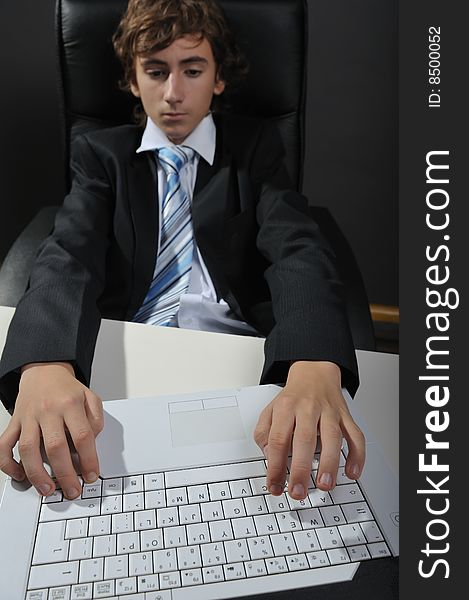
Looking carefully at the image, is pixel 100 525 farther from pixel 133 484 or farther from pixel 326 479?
pixel 326 479

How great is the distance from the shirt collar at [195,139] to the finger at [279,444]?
2.17 ft

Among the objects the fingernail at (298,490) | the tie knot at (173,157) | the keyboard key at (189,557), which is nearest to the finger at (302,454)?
the fingernail at (298,490)

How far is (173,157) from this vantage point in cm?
122

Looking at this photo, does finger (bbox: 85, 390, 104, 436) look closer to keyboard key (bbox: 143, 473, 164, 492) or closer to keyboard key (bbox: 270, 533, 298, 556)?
keyboard key (bbox: 143, 473, 164, 492)

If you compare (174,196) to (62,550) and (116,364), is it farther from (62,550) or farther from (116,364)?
(62,550)

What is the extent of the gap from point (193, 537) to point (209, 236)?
71 centimetres

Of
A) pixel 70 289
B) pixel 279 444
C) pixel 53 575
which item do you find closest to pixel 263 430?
pixel 279 444

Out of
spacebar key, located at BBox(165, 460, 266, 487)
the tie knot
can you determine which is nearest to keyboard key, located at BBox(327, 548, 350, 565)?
spacebar key, located at BBox(165, 460, 266, 487)

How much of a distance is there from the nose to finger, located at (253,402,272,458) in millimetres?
683

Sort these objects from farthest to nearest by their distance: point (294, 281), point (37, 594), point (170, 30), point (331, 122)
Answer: point (331, 122), point (170, 30), point (294, 281), point (37, 594)

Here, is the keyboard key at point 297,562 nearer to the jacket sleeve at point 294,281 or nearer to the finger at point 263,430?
the finger at point 263,430

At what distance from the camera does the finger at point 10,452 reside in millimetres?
633

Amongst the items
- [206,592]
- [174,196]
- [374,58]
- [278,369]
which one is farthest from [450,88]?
[374,58]

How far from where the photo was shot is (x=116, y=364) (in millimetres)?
820
